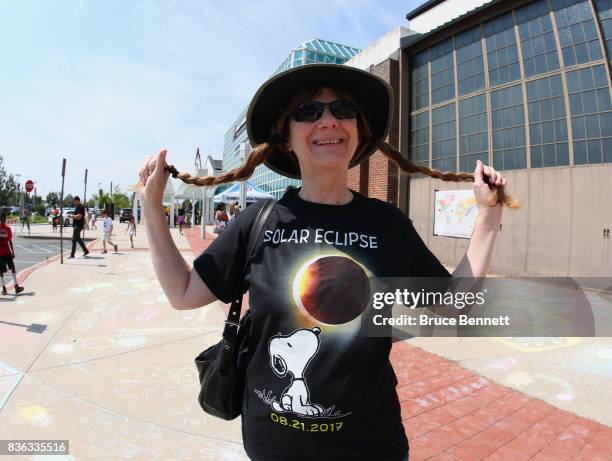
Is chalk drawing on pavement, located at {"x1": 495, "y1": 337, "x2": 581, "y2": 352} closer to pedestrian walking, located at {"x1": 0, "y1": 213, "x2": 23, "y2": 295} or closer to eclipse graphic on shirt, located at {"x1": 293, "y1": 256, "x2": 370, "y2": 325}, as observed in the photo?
eclipse graphic on shirt, located at {"x1": 293, "y1": 256, "x2": 370, "y2": 325}

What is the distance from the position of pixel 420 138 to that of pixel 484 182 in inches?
457

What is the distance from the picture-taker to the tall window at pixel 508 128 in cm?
961

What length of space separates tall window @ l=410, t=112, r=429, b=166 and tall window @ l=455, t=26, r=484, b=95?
1.42 m

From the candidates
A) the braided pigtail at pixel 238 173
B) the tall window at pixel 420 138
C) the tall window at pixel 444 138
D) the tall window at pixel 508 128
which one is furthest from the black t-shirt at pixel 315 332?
the tall window at pixel 420 138

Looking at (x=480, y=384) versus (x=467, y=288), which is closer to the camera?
(x=467, y=288)

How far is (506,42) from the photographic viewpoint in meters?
9.88

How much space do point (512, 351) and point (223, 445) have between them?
3.36 meters

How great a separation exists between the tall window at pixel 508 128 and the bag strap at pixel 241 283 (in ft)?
Answer: 33.2

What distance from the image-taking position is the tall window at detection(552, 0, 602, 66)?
27.6 ft

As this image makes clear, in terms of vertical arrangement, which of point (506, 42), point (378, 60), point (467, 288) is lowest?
point (467, 288)

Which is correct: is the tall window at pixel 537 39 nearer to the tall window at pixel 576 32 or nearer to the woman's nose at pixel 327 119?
the tall window at pixel 576 32

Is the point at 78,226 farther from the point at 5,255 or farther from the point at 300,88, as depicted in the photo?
the point at 300,88

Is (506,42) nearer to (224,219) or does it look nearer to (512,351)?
(512,351)

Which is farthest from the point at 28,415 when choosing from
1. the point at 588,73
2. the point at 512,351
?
the point at 588,73
